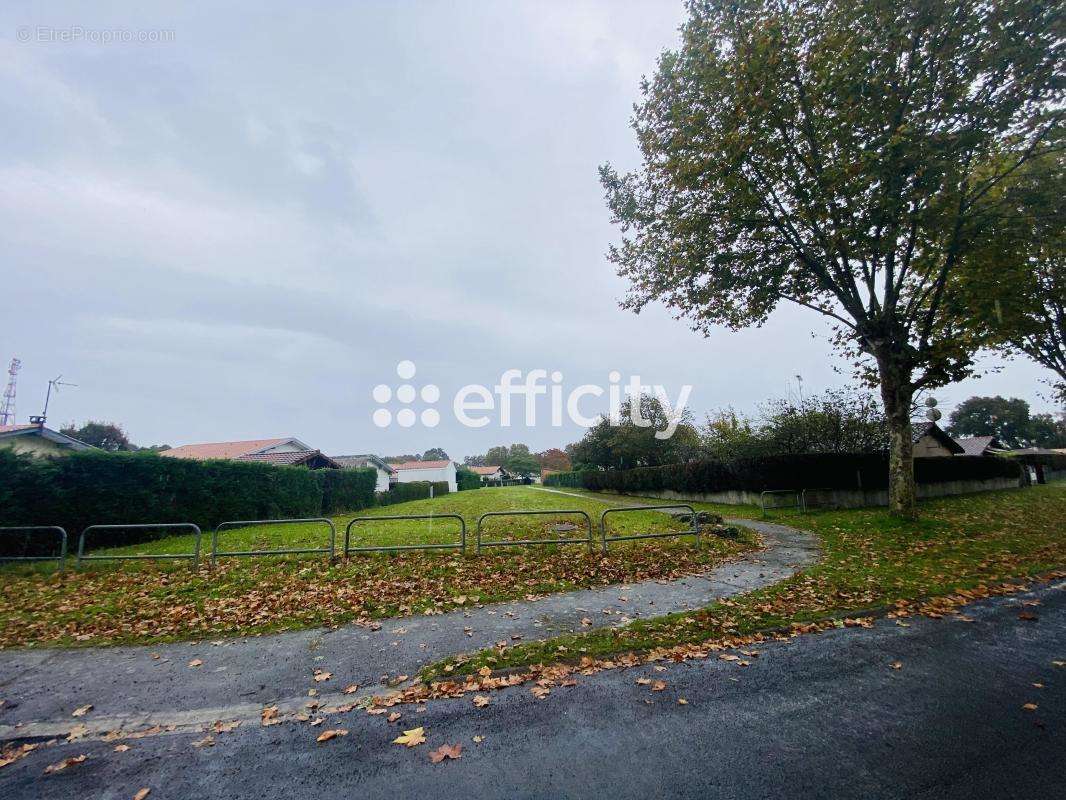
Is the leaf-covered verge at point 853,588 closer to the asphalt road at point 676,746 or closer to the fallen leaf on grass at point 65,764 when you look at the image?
the asphalt road at point 676,746

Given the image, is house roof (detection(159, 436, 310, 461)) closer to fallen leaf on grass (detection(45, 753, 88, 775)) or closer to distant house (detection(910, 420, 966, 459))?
fallen leaf on grass (detection(45, 753, 88, 775))

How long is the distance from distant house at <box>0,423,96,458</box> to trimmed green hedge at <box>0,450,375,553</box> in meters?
6.74

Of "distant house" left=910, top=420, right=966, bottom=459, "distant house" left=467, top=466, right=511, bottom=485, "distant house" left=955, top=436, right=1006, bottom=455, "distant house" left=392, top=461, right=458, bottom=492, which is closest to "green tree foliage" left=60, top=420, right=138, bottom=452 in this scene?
"distant house" left=392, top=461, right=458, bottom=492

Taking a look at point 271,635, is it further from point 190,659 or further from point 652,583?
point 652,583

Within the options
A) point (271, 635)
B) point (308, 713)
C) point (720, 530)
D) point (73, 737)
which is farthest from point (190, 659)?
point (720, 530)

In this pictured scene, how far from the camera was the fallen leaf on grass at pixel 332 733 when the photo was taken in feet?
11.3

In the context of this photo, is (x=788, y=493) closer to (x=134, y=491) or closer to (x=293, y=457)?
(x=134, y=491)

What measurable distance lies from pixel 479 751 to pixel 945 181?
14030 millimetres

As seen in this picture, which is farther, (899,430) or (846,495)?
(846,495)

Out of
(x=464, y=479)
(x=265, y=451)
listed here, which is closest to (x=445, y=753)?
(x=265, y=451)

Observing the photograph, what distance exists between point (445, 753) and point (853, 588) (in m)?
6.75

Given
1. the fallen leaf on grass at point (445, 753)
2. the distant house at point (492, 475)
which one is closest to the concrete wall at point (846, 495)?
the fallen leaf on grass at point (445, 753)

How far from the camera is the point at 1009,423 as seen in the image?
212ft

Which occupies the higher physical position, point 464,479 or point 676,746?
point 676,746
